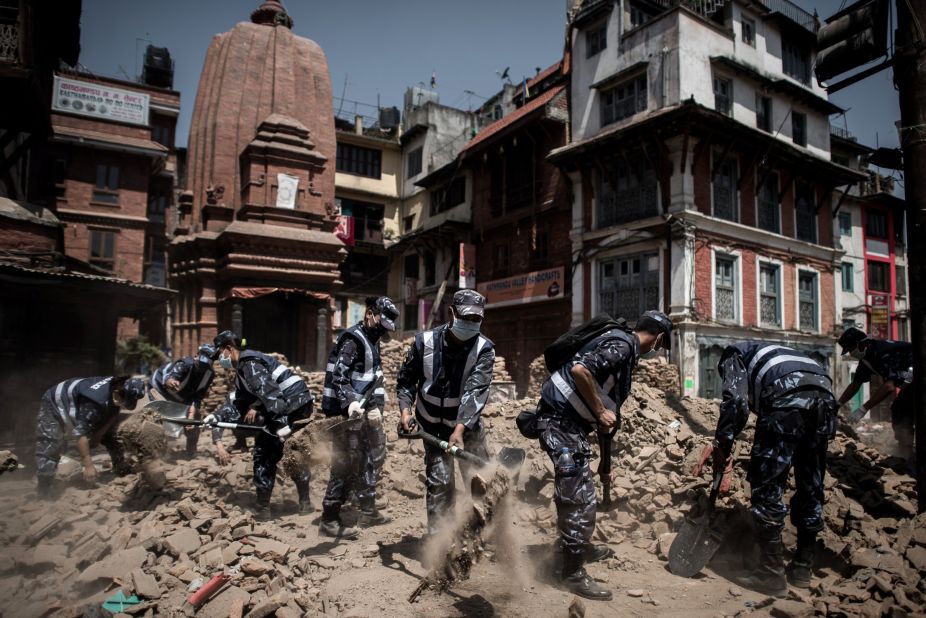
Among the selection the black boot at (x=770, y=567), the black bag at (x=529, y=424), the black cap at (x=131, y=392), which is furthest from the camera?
the black cap at (x=131, y=392)

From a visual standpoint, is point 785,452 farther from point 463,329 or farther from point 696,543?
point 463,329

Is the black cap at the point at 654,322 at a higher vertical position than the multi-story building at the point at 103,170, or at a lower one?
lower

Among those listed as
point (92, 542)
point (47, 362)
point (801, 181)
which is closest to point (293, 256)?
point (47, 362)

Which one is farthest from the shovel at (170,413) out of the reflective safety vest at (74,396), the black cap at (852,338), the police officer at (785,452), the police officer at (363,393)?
the black cap at (852,338)

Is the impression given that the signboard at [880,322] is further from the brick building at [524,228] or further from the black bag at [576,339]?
the black bag at [576,339]

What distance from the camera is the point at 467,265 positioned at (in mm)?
24391

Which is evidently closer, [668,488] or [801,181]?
[668,488]

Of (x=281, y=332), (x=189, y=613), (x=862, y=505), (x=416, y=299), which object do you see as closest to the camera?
(x=189, y=613)

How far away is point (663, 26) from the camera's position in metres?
17.3

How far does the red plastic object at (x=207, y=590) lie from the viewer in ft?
11.7

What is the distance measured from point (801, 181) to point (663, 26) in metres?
7.47

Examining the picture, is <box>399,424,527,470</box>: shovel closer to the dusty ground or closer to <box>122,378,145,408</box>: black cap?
the dusty ground

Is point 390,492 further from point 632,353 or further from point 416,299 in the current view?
point 416,299

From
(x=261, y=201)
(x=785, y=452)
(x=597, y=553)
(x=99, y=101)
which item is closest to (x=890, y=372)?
(x=785, y=452)
